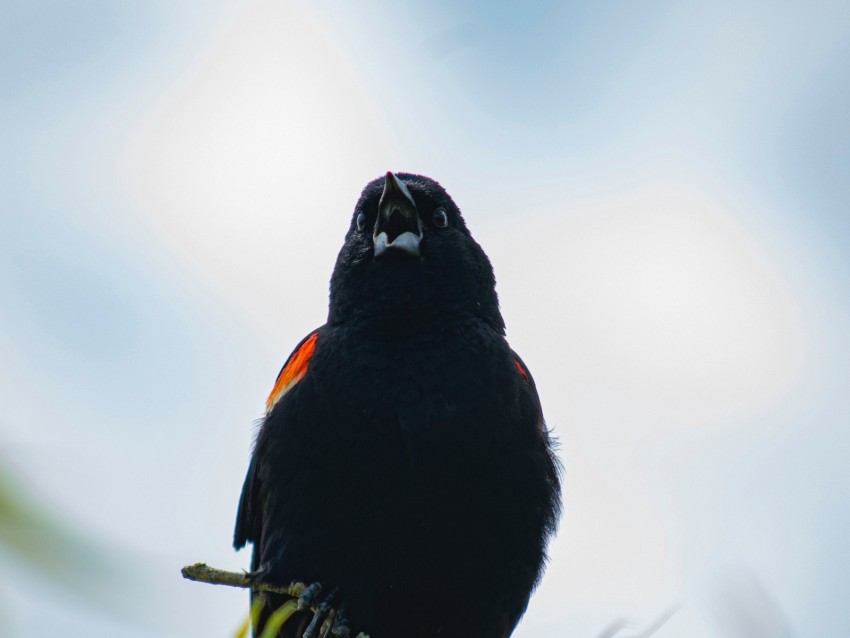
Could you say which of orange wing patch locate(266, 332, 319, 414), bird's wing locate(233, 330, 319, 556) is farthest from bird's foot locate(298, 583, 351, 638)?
orange wing patch locate(266, 332, 319, 414)

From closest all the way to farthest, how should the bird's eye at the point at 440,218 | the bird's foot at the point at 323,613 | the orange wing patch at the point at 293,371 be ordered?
the bird's foot at the point at 323,613, the orange wing patch at the point at 293,371, the bird's eye at the point at 440,218

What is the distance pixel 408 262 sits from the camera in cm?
526

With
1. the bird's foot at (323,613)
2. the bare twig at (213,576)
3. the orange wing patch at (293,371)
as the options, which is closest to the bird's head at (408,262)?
the orange wing patch at (293,371)

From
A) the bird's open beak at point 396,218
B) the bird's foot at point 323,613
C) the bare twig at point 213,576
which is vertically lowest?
the bare twig at point 213,576

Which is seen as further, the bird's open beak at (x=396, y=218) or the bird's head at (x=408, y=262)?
the bird's open beak at (x=396, y=218)

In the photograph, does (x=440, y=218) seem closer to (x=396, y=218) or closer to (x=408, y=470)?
(x=396, y=218)

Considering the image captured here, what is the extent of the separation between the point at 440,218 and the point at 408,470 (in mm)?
1680

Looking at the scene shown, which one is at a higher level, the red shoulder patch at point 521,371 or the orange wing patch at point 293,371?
the orange wing patch at point 293,371

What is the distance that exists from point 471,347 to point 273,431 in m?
1.11

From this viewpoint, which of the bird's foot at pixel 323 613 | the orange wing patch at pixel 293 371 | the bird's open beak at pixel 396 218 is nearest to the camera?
the bird's foot at pixel 323 613

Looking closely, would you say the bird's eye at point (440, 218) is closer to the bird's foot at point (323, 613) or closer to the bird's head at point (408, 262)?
the bird's head at point (408, 262)

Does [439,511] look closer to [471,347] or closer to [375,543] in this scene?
[375,543]

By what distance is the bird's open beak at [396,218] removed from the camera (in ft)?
17.5

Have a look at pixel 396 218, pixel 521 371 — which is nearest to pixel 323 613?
pixel 521 371
